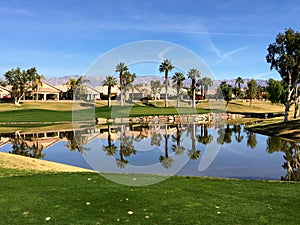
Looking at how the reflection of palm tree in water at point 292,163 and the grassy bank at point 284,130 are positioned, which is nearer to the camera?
the reflection of palm tree in water at point 292,163

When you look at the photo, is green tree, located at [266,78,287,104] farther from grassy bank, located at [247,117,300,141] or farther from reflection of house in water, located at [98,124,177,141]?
reflection of house in water, located at [98,124,177,141]

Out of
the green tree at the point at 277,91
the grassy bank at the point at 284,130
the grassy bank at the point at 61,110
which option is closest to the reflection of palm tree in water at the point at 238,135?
the grassy bank at the point at 284,130

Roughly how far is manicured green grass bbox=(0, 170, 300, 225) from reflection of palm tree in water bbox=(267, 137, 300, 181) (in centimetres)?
824

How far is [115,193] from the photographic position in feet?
38.4

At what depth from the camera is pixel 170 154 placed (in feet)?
49.2

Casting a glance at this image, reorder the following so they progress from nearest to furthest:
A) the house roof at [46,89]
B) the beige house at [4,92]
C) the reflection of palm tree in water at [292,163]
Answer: the reflection of palm tree in water at [292,163] → the beige house at [4,92] → the house roof at [46,89]

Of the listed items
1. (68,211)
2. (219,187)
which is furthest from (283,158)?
(68,211)

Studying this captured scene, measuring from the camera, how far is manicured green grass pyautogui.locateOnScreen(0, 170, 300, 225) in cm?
905

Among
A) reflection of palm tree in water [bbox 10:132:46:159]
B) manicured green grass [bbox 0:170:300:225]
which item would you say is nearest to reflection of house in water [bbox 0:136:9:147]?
reflection of palm tree in water [bbox 10:132:46:159]

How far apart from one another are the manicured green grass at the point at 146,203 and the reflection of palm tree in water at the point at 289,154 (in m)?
8.24

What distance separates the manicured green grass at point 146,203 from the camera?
9055 mm

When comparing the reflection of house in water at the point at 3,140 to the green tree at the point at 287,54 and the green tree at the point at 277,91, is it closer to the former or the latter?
the green tree at the point at 287,54

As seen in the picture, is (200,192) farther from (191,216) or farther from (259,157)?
(259,157)

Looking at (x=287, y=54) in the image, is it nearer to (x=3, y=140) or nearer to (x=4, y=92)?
(x=3, y=140)
